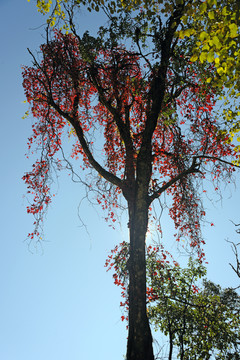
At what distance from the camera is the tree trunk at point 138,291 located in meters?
4.78

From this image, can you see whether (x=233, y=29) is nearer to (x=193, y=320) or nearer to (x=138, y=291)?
(x=138, y=291)

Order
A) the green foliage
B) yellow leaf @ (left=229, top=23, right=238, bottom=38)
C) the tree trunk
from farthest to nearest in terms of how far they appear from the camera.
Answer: the green foliage
the tree trunk
yellow leaf @ (left=229, top=23, right=238, bottom=38)

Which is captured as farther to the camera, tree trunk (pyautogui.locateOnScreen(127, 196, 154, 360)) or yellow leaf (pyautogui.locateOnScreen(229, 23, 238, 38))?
tree trunk (pyautogui.locateOnScreen(127, 196, 154, 360))

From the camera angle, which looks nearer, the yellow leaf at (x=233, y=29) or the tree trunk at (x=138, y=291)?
the yellow leaf at (x=233, y=29)

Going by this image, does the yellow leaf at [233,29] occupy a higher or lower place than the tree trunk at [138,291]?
higher

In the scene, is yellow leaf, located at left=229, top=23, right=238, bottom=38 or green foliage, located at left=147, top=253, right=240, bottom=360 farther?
green foliage, located at left=147, top=253, right=240, bottom=360

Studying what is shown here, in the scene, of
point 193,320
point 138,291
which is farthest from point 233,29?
point 193,320

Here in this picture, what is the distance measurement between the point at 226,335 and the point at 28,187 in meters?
11.0

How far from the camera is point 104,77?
9.45 m

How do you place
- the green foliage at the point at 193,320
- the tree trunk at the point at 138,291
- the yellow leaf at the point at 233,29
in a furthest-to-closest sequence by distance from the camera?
the green foliage at the point at 193,320, the tree trunk at the point at 138,291, the yellow leaf at the point at 233,29

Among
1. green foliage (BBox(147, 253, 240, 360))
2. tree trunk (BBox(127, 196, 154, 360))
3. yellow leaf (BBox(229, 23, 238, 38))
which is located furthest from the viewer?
green foliage (BBox(147, 253, 240, 360))

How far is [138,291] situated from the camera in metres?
5.30

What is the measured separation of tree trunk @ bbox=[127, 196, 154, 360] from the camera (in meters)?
4.78

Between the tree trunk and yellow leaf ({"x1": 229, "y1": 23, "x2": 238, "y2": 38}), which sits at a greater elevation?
yellow leaf ({"x1": 229, "y1": 23, "x2": 238, "y2": 38})
